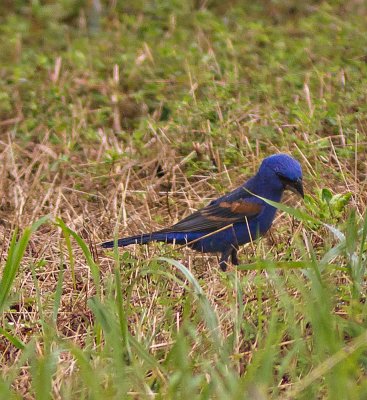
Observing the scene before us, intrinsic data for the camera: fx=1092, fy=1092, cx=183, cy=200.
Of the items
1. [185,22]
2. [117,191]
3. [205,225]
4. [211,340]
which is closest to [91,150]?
[117,191]

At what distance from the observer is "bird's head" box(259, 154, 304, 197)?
5059mm

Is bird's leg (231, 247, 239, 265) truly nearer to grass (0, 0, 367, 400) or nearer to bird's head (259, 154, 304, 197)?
grass (0, 0, 367, 400)

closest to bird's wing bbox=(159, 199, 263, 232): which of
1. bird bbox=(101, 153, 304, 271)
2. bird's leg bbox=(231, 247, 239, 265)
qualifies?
bird bbox=(101, 153, 304, 271)

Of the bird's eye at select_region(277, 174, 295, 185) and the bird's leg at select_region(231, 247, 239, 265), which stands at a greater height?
the bird's eye at select_region(277, 174, 295, 185)

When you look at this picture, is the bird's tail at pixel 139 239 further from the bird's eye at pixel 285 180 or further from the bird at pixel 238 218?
the bird's eye at pixel 285 180

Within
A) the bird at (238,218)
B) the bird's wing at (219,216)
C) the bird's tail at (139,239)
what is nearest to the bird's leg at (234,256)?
the bird at (238,218)

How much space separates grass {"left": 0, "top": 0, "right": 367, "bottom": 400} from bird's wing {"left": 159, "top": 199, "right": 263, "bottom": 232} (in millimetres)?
139

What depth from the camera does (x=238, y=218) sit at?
5148 mm

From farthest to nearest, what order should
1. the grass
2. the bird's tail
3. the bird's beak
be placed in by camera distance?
the bird's beak, the bird's tail, the grass

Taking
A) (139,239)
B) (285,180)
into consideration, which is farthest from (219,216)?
(139,239)

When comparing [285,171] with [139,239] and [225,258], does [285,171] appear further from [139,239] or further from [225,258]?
[139,239]

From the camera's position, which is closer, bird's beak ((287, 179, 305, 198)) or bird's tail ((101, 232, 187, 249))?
bird's tail ((101, 232, 187, 249))

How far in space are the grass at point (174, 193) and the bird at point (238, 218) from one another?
0.26 ft

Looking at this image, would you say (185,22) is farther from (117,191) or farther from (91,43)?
(117,191)
